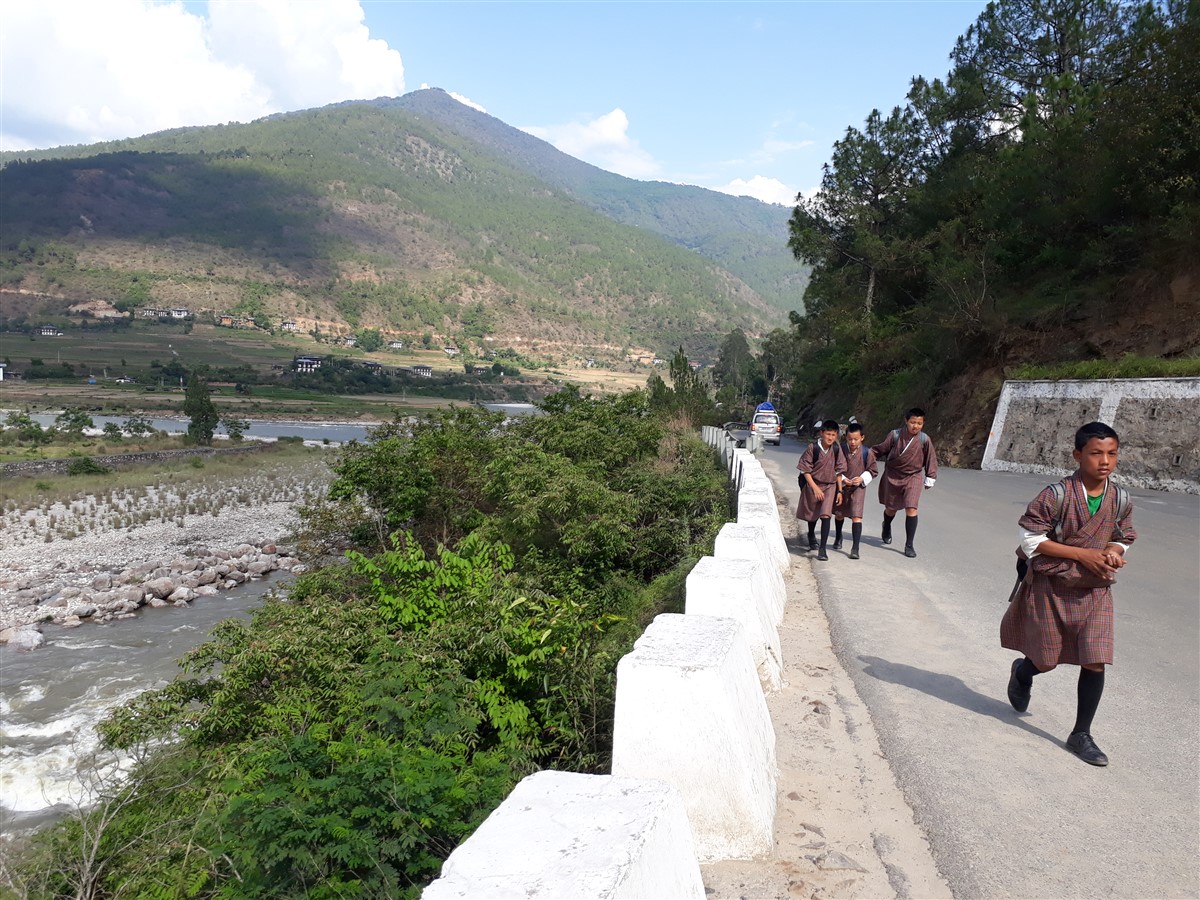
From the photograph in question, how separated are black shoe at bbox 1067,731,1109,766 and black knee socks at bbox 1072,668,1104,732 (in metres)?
0.04

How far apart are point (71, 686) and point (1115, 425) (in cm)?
2244

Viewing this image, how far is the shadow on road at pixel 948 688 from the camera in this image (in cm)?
472

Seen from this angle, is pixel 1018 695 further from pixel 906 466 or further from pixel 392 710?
pixel 906 466

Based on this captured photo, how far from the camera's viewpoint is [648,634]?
3504 mm

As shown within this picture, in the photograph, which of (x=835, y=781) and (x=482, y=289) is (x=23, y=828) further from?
(x=482, y=289)

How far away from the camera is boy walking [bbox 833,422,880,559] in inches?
349

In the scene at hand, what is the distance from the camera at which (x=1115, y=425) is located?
18.0 metres

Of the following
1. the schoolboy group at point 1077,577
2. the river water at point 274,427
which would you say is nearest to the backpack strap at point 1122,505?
the schoolboy group at point 1077,577

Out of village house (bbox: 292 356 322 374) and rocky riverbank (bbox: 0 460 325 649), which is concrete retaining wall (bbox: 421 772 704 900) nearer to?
rocky riverbank (bbox: 0 460 325 649)

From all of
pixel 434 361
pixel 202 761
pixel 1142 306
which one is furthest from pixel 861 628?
pixel 434 361

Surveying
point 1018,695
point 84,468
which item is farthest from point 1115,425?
point 84,468

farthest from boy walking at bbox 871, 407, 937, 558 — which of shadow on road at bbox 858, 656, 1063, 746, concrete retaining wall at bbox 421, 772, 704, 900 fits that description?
concrete retaining wall at bbox 421, 772, 704, 900

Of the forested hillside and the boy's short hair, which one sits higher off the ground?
the forested hillside

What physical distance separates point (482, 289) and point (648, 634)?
615ft
